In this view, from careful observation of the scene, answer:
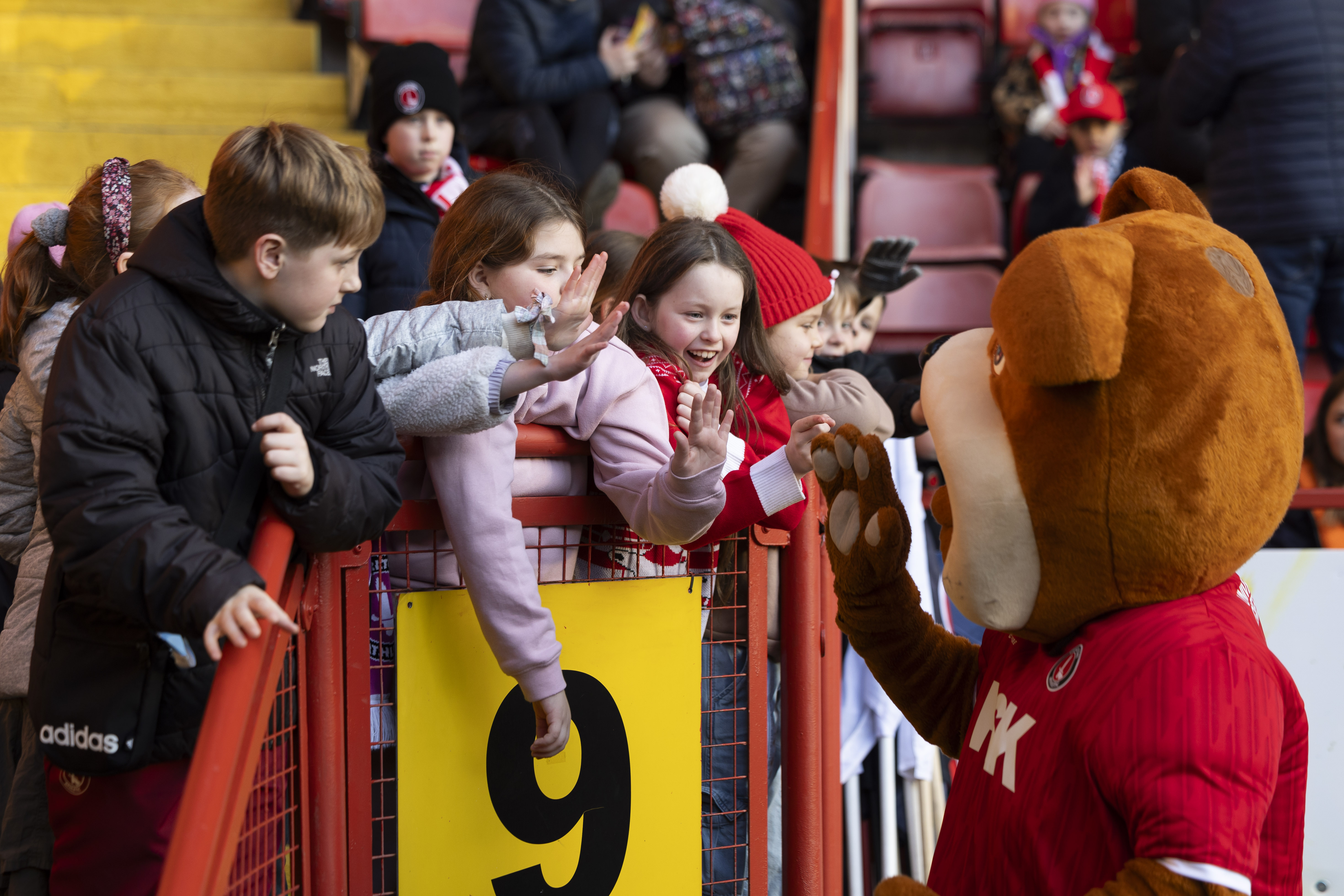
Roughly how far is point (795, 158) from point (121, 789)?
4.85 m

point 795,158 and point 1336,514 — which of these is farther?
point 795,158

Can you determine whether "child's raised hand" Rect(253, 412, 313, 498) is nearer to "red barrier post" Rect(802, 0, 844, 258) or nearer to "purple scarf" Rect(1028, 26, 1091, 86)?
"red barrier post" Rect(802, 0, 844, 258)

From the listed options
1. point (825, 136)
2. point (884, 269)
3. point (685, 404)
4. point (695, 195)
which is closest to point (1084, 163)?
point (825, 136)

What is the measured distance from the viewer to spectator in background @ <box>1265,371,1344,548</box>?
3707 mm

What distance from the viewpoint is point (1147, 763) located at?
1378mm

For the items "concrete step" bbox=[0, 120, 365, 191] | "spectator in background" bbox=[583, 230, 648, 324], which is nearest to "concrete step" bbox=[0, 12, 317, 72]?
"concrete step" bbox=[0, 120, 365, 191]

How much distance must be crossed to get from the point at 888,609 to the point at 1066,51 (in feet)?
16.9

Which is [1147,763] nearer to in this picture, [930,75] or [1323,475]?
[1323,475]

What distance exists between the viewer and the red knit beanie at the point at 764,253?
2836 millimetres

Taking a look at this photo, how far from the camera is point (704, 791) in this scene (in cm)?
229

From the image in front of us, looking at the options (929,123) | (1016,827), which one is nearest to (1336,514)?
(1016,827)

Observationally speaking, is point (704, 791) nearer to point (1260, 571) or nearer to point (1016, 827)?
point (1016, 827)

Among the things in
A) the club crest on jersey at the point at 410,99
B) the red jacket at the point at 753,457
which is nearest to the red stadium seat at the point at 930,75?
the club crest on jersey at the point at 410,99

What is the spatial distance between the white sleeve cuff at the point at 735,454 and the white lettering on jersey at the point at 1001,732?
79cm
